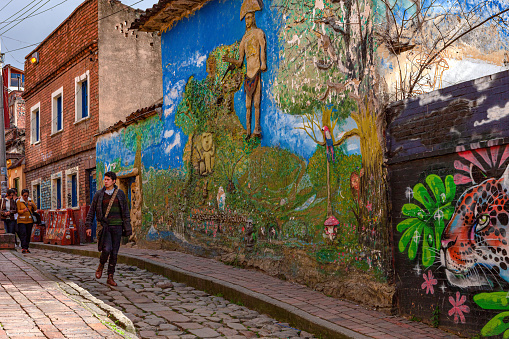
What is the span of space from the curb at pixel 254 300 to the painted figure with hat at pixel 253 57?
2.56 metres

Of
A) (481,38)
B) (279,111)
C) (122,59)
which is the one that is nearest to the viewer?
(481,38)

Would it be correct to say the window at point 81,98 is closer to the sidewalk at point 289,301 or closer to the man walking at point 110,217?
the sidewalk at point 289,301

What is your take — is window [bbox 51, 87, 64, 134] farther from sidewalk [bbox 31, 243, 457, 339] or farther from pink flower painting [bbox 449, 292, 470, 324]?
pink flower painting [bbox 449, 292, 470, 324]

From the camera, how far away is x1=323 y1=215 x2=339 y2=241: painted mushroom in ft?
23.9

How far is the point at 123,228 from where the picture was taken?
880 centimetres

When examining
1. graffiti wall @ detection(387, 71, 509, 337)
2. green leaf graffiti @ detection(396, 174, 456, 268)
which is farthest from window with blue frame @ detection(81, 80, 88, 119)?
green leaf graffiti @ detection(396, 174, 456, 268)

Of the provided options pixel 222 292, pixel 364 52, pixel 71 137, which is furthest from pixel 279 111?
pixel 71 137

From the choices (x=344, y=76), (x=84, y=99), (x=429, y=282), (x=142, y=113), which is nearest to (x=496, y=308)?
(x=429, y=282)

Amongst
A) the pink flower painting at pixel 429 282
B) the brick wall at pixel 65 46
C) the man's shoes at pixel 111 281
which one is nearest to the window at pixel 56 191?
the brick wall at pixel 65 46

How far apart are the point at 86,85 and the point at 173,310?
1276cm

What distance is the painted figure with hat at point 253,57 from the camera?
29.8ft

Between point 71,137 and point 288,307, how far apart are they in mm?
14095

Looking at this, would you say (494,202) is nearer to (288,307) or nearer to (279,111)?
(288,307)

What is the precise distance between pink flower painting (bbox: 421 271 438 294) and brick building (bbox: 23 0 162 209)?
42.2 feet
